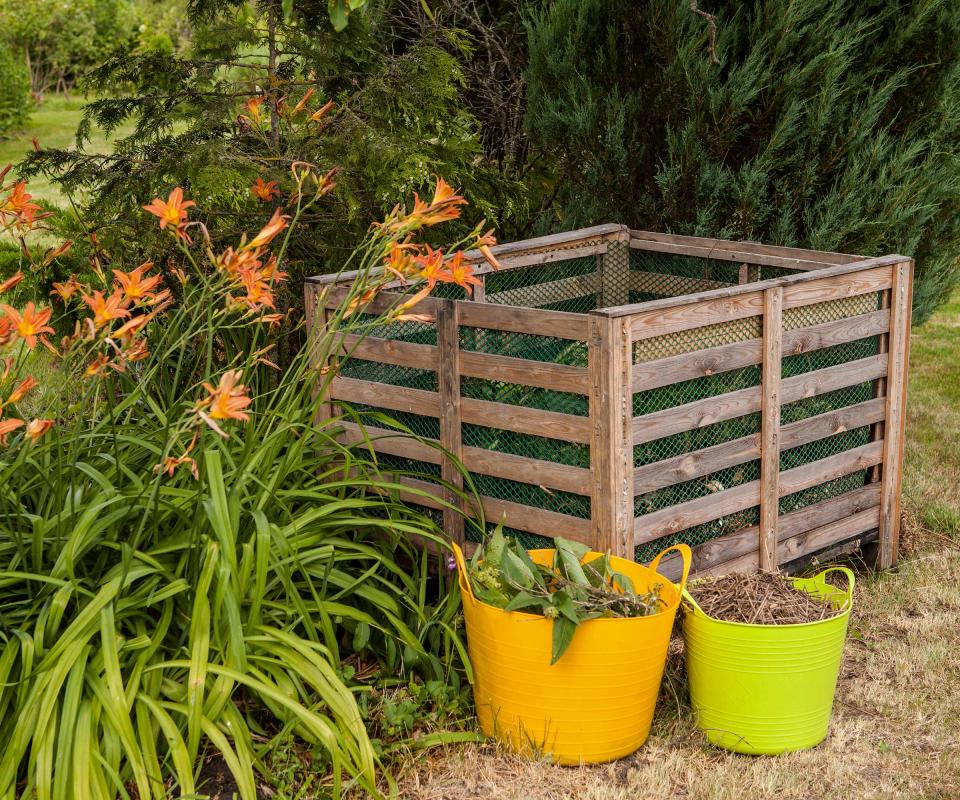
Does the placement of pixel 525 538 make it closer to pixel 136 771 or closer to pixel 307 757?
pixel 307 757

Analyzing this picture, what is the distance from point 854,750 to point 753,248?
1915mm

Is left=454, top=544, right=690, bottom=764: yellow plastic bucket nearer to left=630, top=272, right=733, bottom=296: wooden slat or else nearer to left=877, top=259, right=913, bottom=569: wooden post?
left=877, top=259, right=913, bottom=569: wooden post

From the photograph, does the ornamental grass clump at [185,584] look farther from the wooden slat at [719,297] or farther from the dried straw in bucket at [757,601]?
the dried straw in bucket at [757,601]

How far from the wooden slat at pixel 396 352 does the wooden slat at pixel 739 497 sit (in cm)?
83

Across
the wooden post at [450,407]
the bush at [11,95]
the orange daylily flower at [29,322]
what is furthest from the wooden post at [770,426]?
the bush at [11,95]

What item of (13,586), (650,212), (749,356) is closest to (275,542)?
(13,586)

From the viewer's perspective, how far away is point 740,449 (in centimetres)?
372

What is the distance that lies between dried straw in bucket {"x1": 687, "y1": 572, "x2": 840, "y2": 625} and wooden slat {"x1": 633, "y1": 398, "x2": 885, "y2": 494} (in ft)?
1.03

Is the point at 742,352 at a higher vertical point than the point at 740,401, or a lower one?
higher

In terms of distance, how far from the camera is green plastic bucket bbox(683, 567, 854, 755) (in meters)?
3.17

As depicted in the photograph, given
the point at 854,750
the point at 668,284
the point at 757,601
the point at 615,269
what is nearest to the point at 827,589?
the point at 757,601

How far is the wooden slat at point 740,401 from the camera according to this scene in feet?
11.2

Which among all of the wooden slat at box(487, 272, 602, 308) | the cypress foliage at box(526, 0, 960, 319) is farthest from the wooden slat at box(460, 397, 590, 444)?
the cypress foliage at box(526, 0, 960, 319)

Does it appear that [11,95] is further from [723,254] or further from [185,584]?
[185,584]
